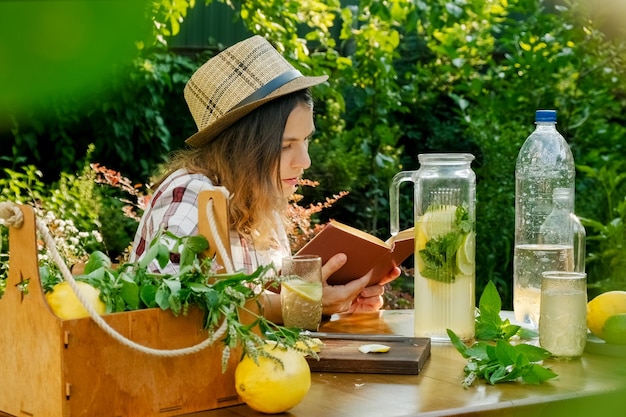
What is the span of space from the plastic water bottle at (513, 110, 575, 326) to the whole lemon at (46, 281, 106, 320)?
100 cm

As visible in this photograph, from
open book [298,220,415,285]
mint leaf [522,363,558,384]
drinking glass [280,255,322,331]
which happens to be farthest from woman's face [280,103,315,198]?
mint leaf [522,363,558,384]

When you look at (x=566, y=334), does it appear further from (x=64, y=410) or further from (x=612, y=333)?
(x=64, y=410)

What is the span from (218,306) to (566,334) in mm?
669

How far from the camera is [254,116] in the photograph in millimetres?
2098

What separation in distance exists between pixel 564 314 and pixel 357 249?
52 centimetres

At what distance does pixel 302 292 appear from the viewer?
1.68 m

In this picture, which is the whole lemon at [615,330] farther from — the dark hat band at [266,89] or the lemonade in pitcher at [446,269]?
the dark hat band at [266,89]

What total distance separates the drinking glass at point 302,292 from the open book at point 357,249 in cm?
10

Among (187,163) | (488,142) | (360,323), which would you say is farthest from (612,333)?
(488,142)

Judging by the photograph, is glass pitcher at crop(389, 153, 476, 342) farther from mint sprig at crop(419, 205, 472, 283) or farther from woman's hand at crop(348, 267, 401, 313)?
woman's hand at crop(348, 267, 401, 313)

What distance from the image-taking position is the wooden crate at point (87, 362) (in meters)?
1.03

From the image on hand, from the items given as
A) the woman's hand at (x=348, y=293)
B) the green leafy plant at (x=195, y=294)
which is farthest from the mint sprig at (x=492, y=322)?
the green leafy plant at (x=195, y=294)

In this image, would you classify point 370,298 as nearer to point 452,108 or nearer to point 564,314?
point 564,314

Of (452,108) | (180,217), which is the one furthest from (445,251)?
(452,108)
